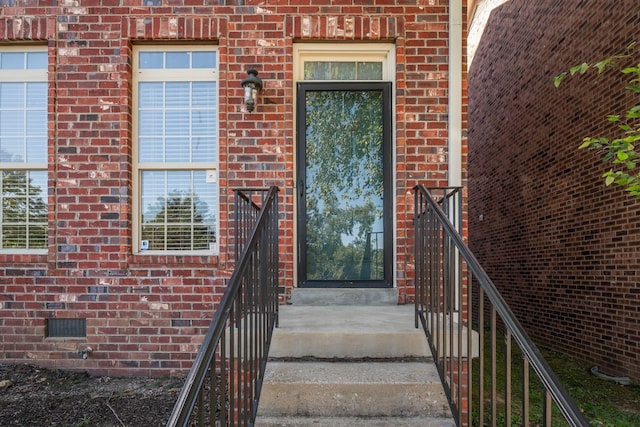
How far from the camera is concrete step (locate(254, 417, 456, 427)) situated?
2.47 meters

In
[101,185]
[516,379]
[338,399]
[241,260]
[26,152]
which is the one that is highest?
[26,152]

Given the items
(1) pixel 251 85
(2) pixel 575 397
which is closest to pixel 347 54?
(1) pixel 251 85

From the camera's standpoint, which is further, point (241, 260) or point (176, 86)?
point (176, 86)

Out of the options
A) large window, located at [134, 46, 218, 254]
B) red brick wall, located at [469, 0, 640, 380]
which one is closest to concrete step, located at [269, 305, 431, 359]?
large window, located at [134, 46, 218, 254]

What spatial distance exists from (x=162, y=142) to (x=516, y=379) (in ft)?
13.6

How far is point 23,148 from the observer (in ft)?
13.6

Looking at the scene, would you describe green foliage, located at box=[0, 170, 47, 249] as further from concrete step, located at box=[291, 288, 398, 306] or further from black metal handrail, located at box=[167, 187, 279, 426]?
concrete step, located at box=[291, 288, 398, 306]

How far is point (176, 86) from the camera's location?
411 cm

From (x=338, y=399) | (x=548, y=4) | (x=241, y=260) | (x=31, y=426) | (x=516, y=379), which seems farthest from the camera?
(x=548, y=4)

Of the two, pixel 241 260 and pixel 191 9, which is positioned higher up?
pixel 191 9

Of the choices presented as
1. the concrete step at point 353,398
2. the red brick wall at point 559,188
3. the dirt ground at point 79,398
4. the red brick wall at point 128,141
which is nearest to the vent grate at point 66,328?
the red brick wall at point 128,141

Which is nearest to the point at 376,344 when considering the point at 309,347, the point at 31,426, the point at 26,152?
the point at 309,347

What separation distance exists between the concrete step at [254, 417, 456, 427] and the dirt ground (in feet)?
3.70

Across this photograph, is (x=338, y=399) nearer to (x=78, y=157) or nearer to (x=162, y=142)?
(x=162, y=142)
